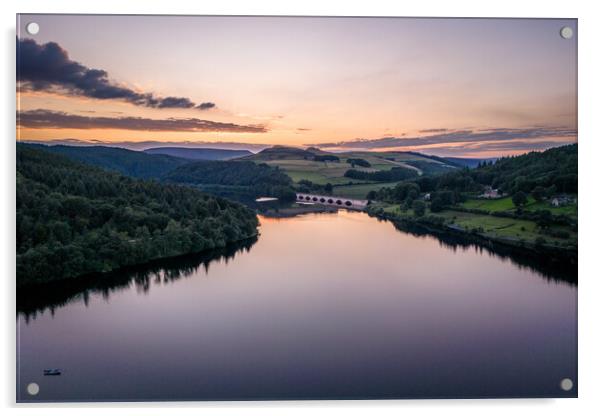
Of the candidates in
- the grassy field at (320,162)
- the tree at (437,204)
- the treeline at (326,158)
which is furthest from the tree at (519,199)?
the treeline at (326,158)

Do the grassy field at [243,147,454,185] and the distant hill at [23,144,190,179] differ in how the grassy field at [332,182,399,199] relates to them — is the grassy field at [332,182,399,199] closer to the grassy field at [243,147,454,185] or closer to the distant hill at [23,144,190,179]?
the grassy field at [243,147,454,185]

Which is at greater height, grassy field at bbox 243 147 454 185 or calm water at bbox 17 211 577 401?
grassy field at bbox 243 147 454 185

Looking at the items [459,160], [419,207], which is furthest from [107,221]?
[459,160]

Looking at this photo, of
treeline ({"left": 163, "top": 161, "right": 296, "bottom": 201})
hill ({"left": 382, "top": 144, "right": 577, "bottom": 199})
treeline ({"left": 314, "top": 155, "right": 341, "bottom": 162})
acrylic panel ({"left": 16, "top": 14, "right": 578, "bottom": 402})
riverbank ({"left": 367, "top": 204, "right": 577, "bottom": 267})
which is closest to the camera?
acrylic panel ({"left": 16, "top": 14, "right": 578, "bottom": 402})

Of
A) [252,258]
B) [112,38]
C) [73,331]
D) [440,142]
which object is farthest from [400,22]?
[73,331]

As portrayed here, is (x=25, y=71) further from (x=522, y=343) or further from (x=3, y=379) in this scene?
(x=522, y=343)

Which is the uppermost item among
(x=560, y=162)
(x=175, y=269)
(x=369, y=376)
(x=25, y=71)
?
(x=25, y=71)

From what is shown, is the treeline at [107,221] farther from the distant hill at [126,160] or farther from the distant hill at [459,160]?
the distant hill at [459,160]

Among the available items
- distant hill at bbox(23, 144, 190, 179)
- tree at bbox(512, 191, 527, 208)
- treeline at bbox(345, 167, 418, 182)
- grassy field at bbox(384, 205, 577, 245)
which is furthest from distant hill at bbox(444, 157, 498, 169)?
distant hill at bbox(23, 144, 190, 179)
